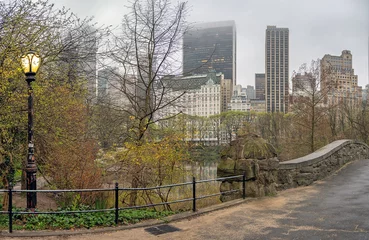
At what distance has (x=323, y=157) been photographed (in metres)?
12.2

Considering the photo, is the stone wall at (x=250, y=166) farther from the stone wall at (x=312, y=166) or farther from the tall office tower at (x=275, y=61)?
the tall office tower at (x=275, y=61)

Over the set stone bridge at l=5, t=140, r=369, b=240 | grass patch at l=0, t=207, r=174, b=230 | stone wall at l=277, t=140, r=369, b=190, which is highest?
stone wall at l=277, t=140, r=369, b=190

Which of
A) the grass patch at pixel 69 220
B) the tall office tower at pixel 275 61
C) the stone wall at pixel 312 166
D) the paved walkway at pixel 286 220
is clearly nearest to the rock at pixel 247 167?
the paved walkway at pixel 286 220

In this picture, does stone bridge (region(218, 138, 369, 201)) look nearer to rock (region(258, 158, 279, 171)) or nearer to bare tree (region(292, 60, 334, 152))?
rock (region(258, 158, 279, 171))

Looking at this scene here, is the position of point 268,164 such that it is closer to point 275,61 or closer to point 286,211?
point 286,211

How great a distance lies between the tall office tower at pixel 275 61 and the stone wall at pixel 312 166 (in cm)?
15501

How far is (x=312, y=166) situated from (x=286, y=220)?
200 inches

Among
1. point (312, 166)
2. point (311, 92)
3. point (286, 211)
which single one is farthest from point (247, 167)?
point (311, 92)

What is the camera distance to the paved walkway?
6000mm

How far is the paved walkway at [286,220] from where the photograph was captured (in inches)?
236

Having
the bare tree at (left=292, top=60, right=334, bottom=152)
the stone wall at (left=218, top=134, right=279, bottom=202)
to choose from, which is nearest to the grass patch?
the stone wall at (left=218, top=134, right=279, bottom=202)

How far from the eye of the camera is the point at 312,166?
11406mm

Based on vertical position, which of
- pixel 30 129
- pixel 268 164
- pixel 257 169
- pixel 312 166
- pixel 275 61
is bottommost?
pixel 312 166

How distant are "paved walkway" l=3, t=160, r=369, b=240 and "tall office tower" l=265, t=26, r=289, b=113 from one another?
162m
